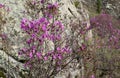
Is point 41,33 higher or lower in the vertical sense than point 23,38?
higher

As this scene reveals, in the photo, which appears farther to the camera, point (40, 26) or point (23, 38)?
point (23, 38)

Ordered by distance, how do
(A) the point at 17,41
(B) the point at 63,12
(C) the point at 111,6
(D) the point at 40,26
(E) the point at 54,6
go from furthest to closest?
(C) the point at 111,6 → (B) the point at 63,12 → (A) the point at 17,41 → (E) the point at 54,6 → (D) the point at 40,26

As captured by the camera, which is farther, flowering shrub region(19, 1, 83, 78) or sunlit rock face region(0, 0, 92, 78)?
sunlit rock face region(0, 0, 92, 78)

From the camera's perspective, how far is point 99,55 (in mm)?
11336

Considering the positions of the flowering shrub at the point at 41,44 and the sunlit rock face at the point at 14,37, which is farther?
the sunlit rock face at the point at 14,37

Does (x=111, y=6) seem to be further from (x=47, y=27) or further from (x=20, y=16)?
(x=47, y=27)

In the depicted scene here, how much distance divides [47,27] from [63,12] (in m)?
3.32

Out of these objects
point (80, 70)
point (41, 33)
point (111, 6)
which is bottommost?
point (111, 6)

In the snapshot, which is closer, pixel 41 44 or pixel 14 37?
pixel 41 44

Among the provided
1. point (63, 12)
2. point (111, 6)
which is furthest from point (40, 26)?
point (111, 6)

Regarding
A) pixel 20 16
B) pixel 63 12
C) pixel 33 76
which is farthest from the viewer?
pixel 63 12

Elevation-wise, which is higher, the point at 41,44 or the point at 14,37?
the point at 41,44

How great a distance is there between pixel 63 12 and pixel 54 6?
299cm

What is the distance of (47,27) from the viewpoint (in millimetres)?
5371
